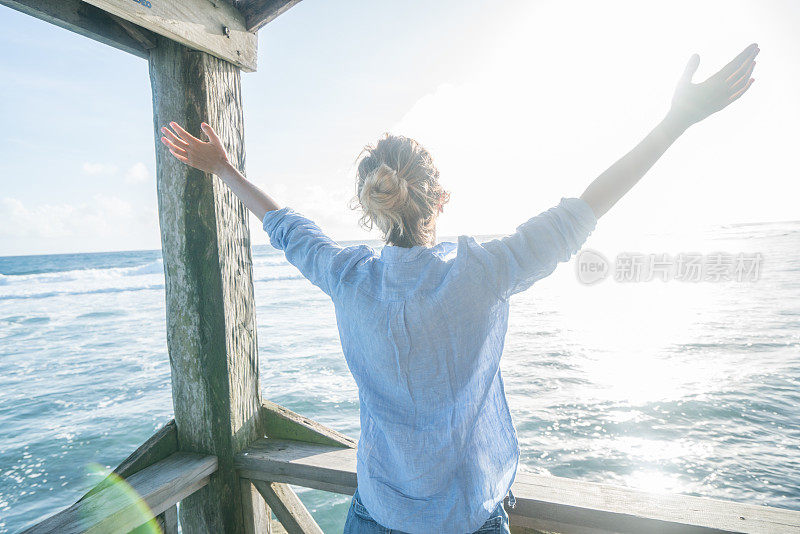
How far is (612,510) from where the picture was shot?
4.27 ft

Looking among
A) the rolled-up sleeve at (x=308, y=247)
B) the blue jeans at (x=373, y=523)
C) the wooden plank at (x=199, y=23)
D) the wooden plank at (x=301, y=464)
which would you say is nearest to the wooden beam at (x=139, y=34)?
the wooden plank at (x=199, y=23)

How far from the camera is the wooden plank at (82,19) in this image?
4.68 feet

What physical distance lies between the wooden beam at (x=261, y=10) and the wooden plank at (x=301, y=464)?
185cm

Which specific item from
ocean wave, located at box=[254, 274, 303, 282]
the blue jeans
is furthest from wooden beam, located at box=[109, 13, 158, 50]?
ocean wave, located at box=[254, 274, 303, 282]

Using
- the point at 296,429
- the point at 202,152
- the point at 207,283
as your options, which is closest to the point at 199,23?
the point at 202,152

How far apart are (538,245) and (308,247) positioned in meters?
0.61

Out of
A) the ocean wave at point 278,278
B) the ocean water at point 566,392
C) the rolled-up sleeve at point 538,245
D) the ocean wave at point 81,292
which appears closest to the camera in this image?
the rolled-up sleeve at point 538,245

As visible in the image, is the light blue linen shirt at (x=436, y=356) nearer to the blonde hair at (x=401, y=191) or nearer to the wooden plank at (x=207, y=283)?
the blonde hair at (x=401, y=191)

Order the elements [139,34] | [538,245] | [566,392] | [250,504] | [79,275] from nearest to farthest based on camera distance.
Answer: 1. [538,245]
2. [139,34]
3. [250,504]
4. [566,392]
5. [79,275]

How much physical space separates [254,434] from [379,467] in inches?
44.8

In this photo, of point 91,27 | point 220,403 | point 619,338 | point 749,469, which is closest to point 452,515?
point 220,403

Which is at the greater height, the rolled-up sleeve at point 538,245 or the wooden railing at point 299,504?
the rolled-up sleeve at point 538,245

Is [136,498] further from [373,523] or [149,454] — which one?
[373,523]

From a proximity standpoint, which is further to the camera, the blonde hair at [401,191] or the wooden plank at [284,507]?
the wooden plank at [284,507]
